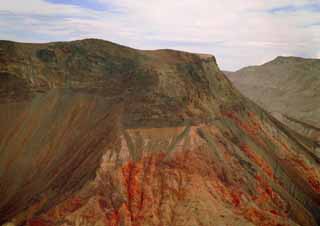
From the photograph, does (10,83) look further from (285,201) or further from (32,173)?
(285,201)

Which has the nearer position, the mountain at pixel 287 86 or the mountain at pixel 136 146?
the mountain at pixel 136 146

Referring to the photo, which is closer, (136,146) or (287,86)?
(136,146)

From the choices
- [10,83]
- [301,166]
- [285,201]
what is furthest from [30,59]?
[301,166]

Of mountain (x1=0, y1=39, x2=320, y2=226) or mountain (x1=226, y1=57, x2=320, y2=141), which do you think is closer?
mountain (x1=0, y1=39, x2=320, y2=226)

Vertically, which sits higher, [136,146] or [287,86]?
[136,146]
